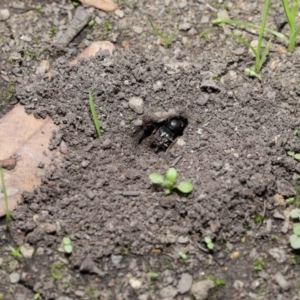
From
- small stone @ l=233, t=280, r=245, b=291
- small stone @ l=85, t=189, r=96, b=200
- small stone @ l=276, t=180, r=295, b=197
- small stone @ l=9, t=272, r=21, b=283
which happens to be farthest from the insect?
small stone @ l=9, t=272, r=21, b=283

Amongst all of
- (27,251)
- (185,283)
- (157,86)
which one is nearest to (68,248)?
(27,251)

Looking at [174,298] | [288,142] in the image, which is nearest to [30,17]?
[288,142]

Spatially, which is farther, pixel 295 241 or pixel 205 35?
pixel 205 35

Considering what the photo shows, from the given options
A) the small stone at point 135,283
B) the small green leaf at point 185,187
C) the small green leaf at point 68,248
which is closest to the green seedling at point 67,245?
the small green leaf at point 68,248

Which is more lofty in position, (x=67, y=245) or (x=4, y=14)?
(x=4, y=14)

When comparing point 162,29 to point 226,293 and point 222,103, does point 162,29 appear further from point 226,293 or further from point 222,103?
point 226,293

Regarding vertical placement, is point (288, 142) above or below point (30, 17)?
below

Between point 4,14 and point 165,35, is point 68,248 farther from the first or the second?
point 4,14

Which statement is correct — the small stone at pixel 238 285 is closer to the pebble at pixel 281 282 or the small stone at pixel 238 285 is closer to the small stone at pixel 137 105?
the pebble at pixel 281 282

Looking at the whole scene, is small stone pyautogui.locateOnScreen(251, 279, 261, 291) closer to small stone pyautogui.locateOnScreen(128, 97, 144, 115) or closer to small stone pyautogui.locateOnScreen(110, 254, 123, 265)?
small stone pyautogui.locateOnScreen(110, 254, 123, 265)
